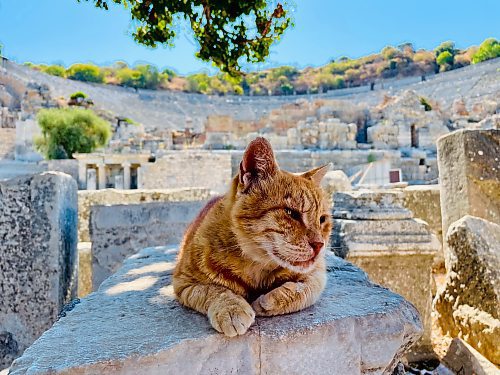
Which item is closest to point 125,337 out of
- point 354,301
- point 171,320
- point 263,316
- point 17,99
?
point 171,320

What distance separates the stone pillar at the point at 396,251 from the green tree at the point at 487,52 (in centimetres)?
5165

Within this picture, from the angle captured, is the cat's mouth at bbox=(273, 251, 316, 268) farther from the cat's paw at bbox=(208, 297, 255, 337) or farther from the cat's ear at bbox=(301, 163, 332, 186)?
the cat's ear at bbox=(301, 163, 332, 186)

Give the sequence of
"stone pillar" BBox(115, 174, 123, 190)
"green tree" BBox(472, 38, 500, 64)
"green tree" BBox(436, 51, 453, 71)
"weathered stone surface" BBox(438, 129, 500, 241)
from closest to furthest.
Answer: "weathered stone surface" BBox(438, 129, 500, 241), "stone pillar" BBox(115, 174, 123, 190), "green tree" BBox(472, 38, 500, 64), "green tree" BBox(436, 51, 453, 71)

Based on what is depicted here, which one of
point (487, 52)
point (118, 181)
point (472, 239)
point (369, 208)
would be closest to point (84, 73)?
point (118, 181)

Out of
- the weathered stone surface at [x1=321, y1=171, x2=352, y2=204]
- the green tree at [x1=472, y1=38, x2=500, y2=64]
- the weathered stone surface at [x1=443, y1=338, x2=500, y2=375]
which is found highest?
the green tree at [x1=472, y1=38, x2=500, y2=64]

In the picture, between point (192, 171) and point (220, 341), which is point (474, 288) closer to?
point (220, 341)

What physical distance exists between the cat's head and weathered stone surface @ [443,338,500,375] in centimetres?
189

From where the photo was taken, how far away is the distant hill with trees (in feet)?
167

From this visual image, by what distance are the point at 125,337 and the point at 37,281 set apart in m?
1.65

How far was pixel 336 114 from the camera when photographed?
2280cm

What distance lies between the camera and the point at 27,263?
263 centimetres

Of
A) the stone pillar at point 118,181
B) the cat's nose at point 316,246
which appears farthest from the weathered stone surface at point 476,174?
the stone pillar at point 118,181

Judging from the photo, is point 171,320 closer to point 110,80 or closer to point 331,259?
point 331,259

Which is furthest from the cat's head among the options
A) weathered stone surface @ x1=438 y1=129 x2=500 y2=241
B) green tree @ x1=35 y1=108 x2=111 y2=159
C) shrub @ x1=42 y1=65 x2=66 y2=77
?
shrub @ x1=42 y1=65 x2=66 y2=77
